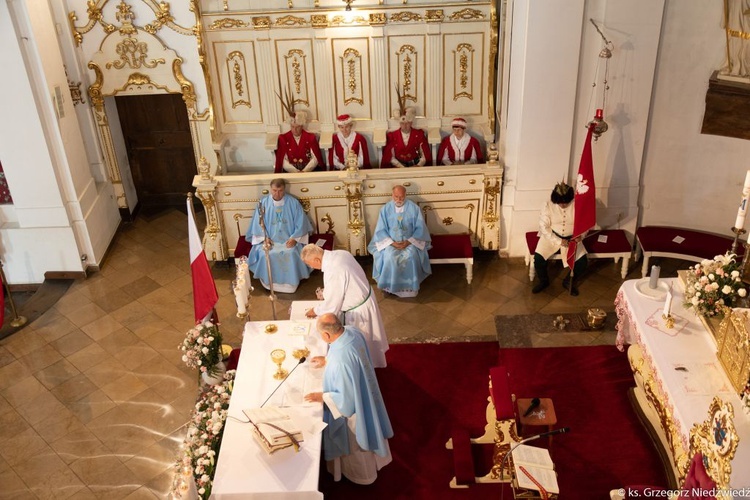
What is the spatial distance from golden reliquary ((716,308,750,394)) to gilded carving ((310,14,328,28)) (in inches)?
237

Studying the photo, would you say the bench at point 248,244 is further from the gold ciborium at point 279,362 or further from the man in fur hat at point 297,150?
the gold ciborium at point 279,362

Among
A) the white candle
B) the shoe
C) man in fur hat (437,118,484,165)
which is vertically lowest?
the shoe

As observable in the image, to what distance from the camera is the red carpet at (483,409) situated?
6.54 meters

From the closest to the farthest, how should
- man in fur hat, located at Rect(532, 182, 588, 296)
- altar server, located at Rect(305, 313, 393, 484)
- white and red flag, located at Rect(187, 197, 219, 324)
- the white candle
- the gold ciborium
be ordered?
altar server, located at Rect(305, 313, 393, 484)
the gold ciborium
the white candle
white and red flag, located at Rect(187, 197, 219, 324)
man in fur hat, located at Rect(532, 182, 588, 296)

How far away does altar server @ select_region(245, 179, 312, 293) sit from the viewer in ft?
30.9

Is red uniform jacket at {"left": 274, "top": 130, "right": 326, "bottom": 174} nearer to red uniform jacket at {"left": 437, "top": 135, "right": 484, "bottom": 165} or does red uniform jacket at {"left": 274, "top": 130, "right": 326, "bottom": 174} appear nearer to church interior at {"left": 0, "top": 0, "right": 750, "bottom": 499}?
church interior at {"left": 0, "top": 0, "right": 750, "bottom": 499}

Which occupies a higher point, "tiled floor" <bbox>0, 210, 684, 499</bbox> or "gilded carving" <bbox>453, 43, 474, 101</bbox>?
"gilded carving" <bbox>453, 43, 474, 101</bbox>

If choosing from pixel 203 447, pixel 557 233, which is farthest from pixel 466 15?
pixel 203 447

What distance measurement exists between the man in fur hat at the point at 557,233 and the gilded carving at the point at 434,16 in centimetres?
264

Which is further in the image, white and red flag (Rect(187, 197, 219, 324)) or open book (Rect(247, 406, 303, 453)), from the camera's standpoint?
white and red flag (Rect(187, 197, 219, 324))

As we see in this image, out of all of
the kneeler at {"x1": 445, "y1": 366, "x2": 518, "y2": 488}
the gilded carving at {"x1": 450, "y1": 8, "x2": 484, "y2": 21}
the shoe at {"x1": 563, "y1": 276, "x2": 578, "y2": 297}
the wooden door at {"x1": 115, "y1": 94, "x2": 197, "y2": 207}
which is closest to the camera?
the kneeler at {"x1": 445, "y1": 366, "x2": 518, "y2": 488}

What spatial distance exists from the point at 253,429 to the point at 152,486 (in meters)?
1.63

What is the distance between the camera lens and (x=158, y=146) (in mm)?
11578

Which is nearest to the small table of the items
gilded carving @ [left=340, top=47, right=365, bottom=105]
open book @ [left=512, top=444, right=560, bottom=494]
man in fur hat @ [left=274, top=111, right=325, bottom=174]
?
open book @ [left=512, top=444, right=560, bottom=494]
